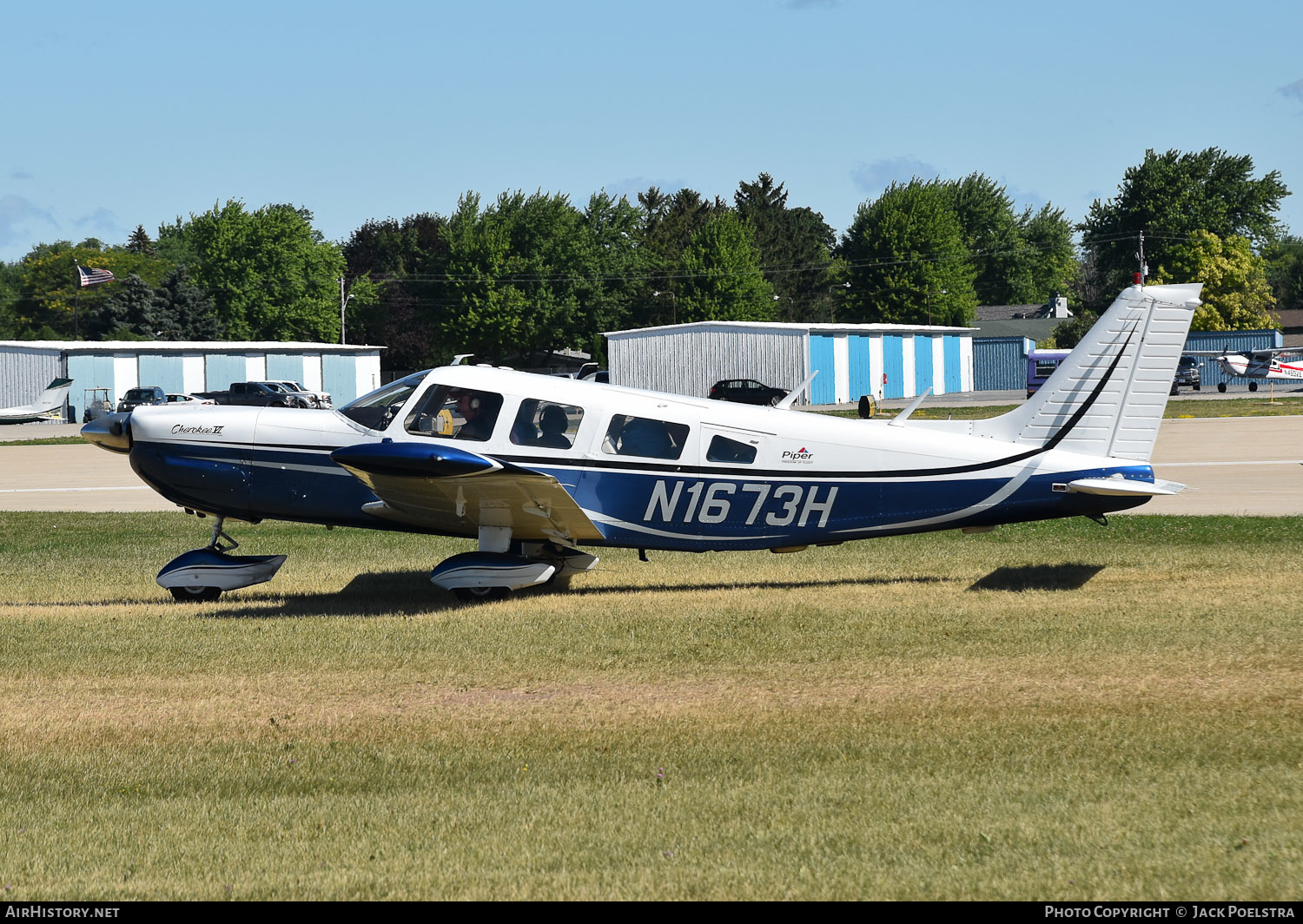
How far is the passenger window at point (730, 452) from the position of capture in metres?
11.0

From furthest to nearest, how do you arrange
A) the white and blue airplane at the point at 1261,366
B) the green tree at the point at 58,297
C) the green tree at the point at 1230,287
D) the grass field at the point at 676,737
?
the green tree at the point at 58,297 < the green tree at the point at 1230,287 < the white and blue airplane at the point at 1261,366 < the grass field at the point at 676,737

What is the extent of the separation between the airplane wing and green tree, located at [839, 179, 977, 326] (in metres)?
94.7

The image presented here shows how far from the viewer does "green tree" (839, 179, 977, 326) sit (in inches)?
4075

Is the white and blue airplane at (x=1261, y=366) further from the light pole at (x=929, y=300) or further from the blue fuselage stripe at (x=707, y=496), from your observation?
the blue fuselage stripe at (x=707, y=496)

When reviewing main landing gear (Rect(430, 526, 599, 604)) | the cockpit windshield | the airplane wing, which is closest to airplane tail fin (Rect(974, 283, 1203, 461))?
the airplane wing

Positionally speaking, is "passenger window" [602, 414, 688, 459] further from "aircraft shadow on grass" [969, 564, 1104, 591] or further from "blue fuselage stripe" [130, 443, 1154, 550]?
"aircraft shadow on grass" [969, 564, 1104, 591]

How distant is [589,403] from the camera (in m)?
11.0

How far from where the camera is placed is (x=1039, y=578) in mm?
11648

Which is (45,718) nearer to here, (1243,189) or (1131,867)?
(1131,867)

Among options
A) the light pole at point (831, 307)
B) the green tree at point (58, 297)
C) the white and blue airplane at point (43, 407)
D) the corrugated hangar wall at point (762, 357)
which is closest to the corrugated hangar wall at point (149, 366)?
the white and blue airplane at point (43, 407)

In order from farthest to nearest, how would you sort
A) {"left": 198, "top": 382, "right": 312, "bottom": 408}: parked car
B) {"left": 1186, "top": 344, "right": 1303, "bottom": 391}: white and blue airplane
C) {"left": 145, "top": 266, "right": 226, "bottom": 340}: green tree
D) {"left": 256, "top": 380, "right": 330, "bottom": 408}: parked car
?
{"left": 145, "top": 266, "right": 226, "bottom": 340}: green tree
{"left": 1186, "top": 344, "right": 1303, "bottom": 391}: white and blue airplane
{"left": 256, "top": 380, "right": 330, "bottom": 408}: parked car
{"left": 198, "top": 382, "right": 312, "bottom": 408}: parked car

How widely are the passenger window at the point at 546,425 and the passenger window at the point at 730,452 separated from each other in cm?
125

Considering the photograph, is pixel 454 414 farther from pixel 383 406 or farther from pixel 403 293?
pixel 403 293

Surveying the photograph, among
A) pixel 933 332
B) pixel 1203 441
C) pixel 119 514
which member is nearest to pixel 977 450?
pixel 119 514
